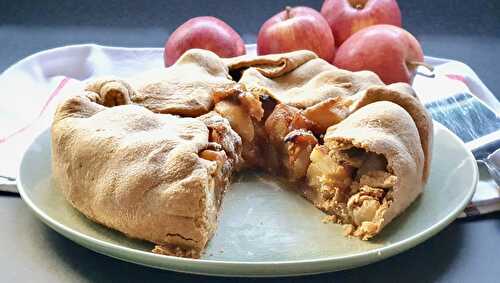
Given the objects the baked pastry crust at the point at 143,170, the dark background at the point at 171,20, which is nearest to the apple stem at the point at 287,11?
the dark background at the point at 171,20

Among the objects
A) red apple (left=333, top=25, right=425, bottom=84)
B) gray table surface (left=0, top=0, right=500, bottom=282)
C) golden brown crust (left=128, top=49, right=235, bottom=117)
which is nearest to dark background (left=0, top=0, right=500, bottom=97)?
gray table surface (left=0, top=0, right=500, bottom=282)

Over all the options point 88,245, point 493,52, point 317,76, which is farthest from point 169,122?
point 493,52

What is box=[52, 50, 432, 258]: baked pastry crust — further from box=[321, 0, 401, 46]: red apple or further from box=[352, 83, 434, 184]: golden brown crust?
box=[321, 0, 401, 46]: red apple

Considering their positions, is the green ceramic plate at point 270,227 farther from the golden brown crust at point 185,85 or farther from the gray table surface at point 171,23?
the gray table surface at point 171,23

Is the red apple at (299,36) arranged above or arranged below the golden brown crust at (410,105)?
below

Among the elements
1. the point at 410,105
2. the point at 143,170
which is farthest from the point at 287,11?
the point at 143,170

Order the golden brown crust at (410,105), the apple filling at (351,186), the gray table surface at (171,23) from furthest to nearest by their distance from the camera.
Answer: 1. the gray table surface at (171,23)
2. the golden brown crust at (410,105)
3. the apple filling at (351,186)

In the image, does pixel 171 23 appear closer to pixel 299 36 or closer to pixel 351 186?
pixel 299 36
